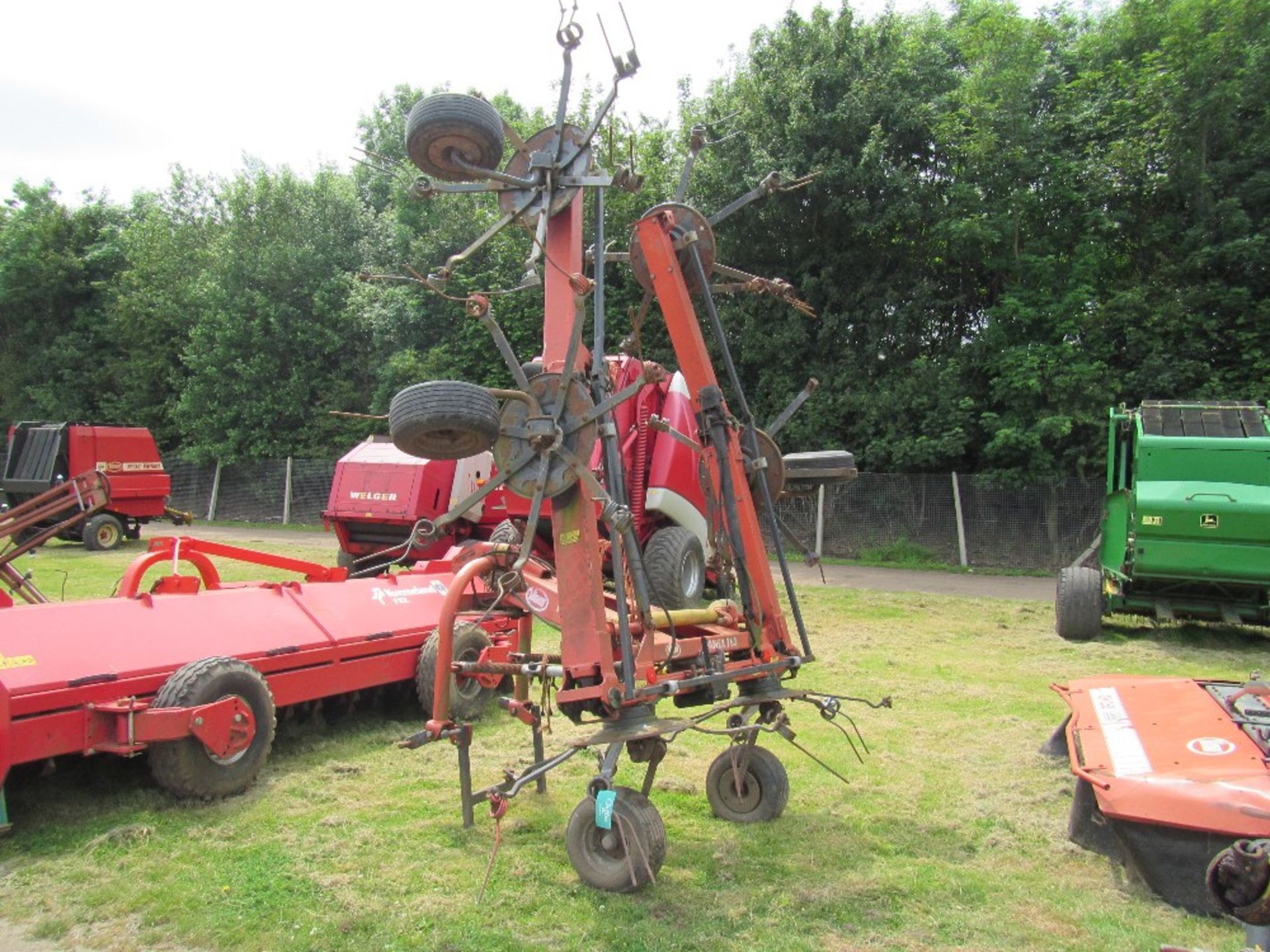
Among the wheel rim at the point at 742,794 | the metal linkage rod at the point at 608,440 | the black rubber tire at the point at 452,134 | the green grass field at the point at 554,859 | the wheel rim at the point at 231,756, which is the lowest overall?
the green grass field at the point at 554,859

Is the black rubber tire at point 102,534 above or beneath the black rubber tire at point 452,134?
beneath

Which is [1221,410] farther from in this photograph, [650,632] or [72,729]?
[72,729]

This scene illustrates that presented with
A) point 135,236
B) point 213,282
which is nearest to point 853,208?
point 213,282

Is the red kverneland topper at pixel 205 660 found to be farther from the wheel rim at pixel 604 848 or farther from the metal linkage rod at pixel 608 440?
the wheel rim at pixel 604 848

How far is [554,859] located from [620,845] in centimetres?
44

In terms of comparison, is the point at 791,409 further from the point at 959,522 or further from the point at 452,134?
the point at 959,522

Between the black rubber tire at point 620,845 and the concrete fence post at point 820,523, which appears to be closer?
the black rubber tire at point 620,845

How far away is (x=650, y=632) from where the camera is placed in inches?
157

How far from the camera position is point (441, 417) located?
3568 millimetres

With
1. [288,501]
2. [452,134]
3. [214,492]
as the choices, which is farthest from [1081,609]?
[214,492]

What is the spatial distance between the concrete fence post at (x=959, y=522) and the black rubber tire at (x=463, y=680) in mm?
11405

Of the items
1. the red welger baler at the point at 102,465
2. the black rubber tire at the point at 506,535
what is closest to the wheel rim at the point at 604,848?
the black rubber tire at the point at 506,535

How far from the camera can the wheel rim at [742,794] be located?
14.2 ft

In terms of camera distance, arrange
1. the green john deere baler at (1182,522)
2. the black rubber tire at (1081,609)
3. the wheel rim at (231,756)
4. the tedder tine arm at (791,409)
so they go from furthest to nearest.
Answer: the black rubber tire at (1081,609) < the green john deere baler at (1182,522) < the tedder tine arm at (791,409) < the wheel rim at (231,756)
